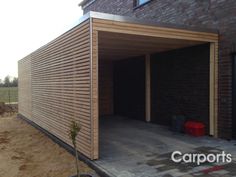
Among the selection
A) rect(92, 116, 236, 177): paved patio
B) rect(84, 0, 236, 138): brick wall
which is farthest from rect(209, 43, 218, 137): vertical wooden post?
rect(92, 116, 236, 177): paved patio

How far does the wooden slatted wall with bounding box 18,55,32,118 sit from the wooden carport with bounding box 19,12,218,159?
61.2 inches

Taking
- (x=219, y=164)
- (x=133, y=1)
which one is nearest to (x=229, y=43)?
(x=219, y=164)

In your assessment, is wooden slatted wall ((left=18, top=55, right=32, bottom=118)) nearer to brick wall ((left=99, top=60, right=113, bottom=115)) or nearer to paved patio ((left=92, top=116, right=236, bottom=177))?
brick wall ((left=99, top=60, right=113, bottom=115))

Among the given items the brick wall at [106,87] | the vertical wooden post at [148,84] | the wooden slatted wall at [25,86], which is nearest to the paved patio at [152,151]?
the vertical wooden post at [148,84]

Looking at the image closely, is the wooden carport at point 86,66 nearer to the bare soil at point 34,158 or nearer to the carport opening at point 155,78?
the carport opening at point 155,78

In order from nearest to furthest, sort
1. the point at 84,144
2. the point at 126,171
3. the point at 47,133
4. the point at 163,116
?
the point at 126,171 < the point at 84,144 < the point at 47,133 < the point at 163,116

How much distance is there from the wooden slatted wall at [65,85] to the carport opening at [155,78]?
0.64m

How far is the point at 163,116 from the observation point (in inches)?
330

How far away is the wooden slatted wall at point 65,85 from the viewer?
498 centimetres

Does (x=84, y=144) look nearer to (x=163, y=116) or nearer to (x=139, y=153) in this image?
(x=139, y=153)

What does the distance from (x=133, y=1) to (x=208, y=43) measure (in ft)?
15.9

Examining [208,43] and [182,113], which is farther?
[182,113]

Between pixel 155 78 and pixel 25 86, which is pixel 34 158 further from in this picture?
pixel 25 86

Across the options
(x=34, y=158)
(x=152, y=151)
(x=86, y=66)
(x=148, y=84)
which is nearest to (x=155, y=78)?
(x=148, y=84)
